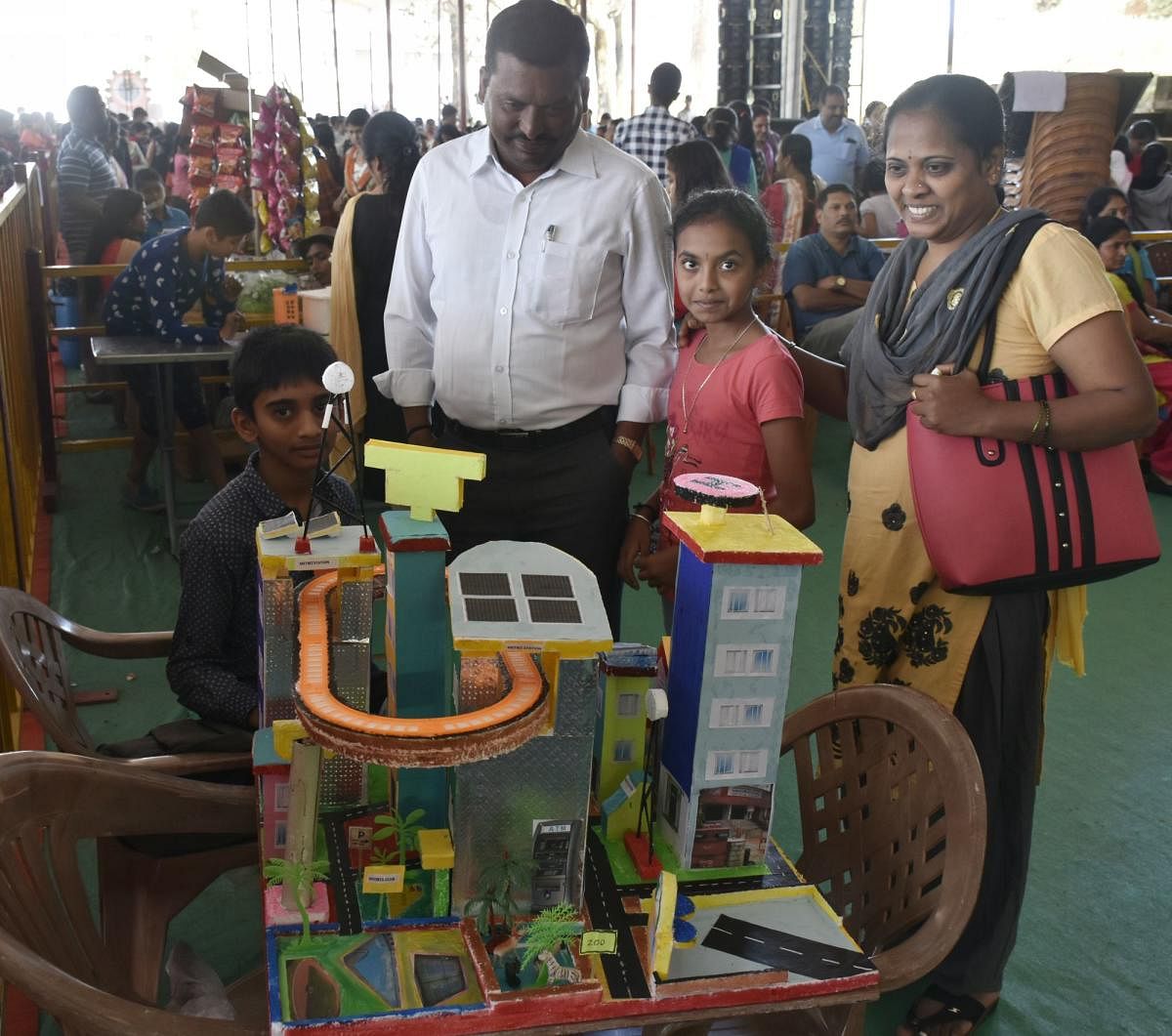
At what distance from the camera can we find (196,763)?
1700 mm

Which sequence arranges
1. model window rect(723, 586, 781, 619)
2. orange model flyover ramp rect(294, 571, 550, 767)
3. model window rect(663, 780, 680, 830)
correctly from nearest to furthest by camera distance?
orange model flyover ramp rect(294, 571, 550, 767)
model window rect(723, 586, 781, 619)
model window rect(663, 780, 680, 830)

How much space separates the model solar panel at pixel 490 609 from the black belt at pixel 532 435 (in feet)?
3.43

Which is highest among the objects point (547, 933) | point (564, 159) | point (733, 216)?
point (564, 159)

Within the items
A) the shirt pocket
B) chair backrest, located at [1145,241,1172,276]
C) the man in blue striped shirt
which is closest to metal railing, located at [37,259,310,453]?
the man in blue striped shirt

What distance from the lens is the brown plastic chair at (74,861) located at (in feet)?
3.26

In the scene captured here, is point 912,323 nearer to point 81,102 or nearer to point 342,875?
point 342,875

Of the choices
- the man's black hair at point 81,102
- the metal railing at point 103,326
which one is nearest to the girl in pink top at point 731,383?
the metal railing at point 103,326

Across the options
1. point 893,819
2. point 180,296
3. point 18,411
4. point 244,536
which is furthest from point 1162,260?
point 244,536

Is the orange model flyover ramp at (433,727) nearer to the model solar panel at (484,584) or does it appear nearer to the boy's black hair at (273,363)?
the model solar panel at (484,584)

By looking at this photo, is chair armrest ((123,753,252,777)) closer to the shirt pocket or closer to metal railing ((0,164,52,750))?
metal railing ((0,164,52,750))

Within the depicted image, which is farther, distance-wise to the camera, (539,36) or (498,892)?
(539,36)

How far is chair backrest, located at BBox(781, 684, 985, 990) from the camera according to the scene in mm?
1277

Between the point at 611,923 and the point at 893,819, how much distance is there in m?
0.48

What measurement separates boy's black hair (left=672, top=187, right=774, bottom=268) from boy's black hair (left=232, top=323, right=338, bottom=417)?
27.6 inches
